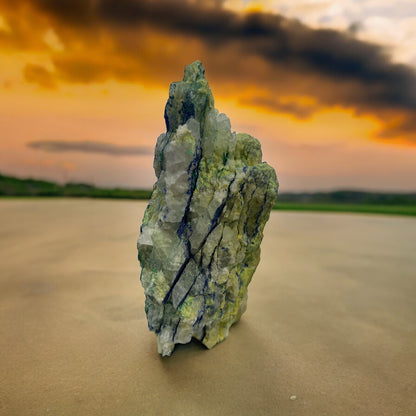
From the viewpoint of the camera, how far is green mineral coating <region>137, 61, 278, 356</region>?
3736 mm

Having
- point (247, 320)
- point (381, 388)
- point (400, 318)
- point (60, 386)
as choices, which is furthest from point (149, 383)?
point (400, 318)

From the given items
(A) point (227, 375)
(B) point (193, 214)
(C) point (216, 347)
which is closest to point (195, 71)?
(B) point (193, 214)

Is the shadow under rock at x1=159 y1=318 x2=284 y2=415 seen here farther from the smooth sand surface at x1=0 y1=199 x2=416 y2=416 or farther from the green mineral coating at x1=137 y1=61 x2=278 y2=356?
the green mineral coating at x1=137 y1=61 x2=278 y2=356

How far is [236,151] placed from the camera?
4297 mm

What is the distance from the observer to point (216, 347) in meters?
4.28

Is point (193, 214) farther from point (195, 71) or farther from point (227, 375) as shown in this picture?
point (227, 375)

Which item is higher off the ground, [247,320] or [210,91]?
[210,91]

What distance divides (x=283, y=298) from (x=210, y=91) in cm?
496

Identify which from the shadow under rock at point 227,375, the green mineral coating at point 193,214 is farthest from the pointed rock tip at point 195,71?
the shadow under rock at point 227,375

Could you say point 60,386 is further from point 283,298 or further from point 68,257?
point 68,257

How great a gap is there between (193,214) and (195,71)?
6.53 feet

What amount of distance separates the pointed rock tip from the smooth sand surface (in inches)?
157

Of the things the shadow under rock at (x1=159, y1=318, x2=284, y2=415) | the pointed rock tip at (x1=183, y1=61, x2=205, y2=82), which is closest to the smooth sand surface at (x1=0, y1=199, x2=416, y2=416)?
the shadow under rock at (x1=159, y1=318, x2=284, y2=415)

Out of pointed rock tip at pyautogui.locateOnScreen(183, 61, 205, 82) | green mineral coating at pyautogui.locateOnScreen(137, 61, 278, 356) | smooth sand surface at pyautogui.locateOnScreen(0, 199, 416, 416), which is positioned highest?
pointed rock tip at pyautogui.locateOnScreen(183, 61, 205, 82)
